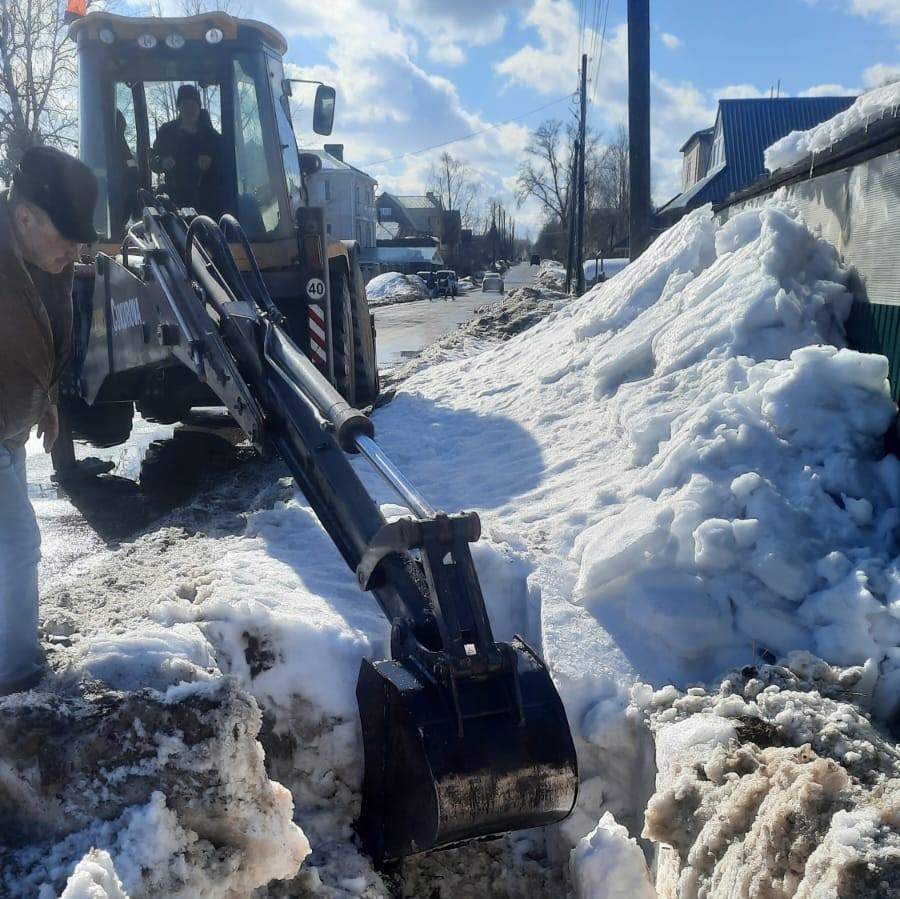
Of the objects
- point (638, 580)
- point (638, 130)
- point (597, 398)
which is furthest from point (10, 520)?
point (638, 130)

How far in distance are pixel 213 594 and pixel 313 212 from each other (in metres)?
4.42

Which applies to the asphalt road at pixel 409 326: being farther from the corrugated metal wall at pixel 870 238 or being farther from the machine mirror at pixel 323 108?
the corrugated metal wall at pixel 870 238

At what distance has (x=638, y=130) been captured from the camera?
11781 mm

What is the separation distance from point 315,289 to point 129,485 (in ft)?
7.80

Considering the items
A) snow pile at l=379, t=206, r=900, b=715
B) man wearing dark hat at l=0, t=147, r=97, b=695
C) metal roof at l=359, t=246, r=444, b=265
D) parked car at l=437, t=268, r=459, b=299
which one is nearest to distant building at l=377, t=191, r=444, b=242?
metal roof at l=359, t=246, r=444, b=265

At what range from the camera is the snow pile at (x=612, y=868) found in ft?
8.48

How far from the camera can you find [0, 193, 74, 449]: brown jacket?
2676 millimetres

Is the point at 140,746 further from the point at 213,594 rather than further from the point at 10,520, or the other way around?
the point at 213,594

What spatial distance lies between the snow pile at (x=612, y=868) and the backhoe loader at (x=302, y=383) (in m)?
0.23

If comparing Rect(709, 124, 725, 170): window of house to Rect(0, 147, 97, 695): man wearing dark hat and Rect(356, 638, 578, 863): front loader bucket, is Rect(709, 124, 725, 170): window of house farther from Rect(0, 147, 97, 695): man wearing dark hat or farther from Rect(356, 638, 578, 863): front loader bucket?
Rect(356, 638, 578, 863): front loader bucket

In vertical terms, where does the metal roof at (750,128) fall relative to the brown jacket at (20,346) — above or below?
above

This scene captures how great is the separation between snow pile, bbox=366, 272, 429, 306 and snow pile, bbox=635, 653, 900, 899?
38.5m

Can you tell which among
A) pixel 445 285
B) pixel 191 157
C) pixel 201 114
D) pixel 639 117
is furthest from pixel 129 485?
pixel 445 285

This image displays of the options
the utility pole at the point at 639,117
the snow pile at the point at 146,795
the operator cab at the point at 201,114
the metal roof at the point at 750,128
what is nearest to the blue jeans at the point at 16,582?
the snow pile at the point at 146,795
